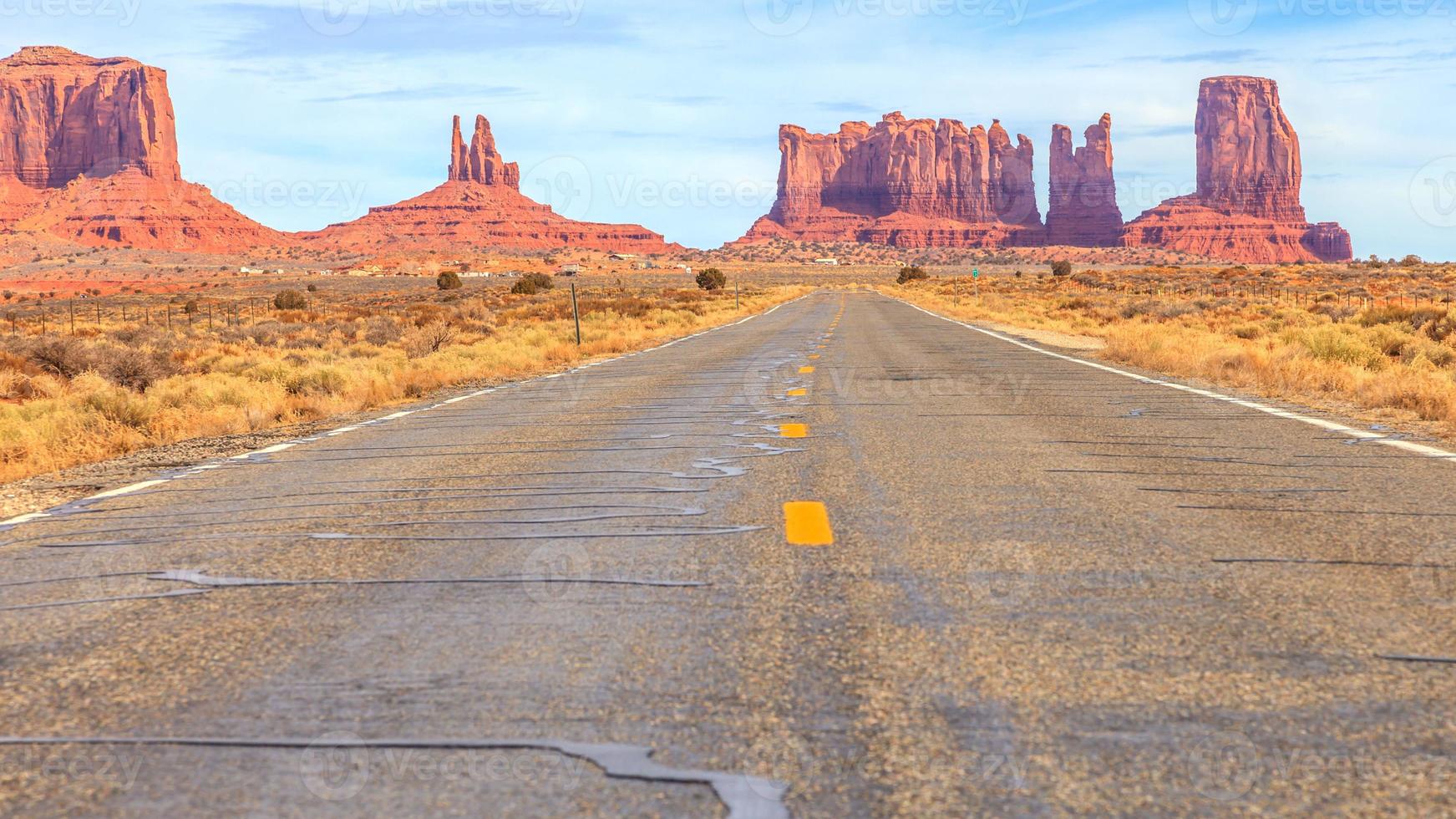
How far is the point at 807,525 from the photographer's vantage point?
5.96 m

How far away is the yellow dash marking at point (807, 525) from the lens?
5551mm

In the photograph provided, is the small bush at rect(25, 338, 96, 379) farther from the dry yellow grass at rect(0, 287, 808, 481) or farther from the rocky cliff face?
the rocky cliff face

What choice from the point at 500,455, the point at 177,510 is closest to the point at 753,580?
the point at 177,510

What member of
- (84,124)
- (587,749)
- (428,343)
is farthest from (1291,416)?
(84,124)

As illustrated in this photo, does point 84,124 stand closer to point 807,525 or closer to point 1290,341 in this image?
point 1290,341

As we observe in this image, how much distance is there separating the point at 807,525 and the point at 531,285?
7635cm

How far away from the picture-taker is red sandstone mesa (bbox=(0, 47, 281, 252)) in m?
179

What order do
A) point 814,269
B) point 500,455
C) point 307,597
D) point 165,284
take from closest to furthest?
point 307,597, point 500,455, point 165,284, point 814,269

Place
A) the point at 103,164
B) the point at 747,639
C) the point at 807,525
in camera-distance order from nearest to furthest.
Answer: the point at 747,639 → the point at 807,525 → the point at 103,164

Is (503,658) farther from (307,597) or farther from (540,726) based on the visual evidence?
(307,597)

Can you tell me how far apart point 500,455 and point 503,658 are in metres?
5.28

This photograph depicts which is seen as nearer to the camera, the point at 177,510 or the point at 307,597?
the point at 307,597

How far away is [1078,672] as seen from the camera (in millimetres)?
3582

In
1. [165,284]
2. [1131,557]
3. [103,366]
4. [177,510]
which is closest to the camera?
[1131,557]
